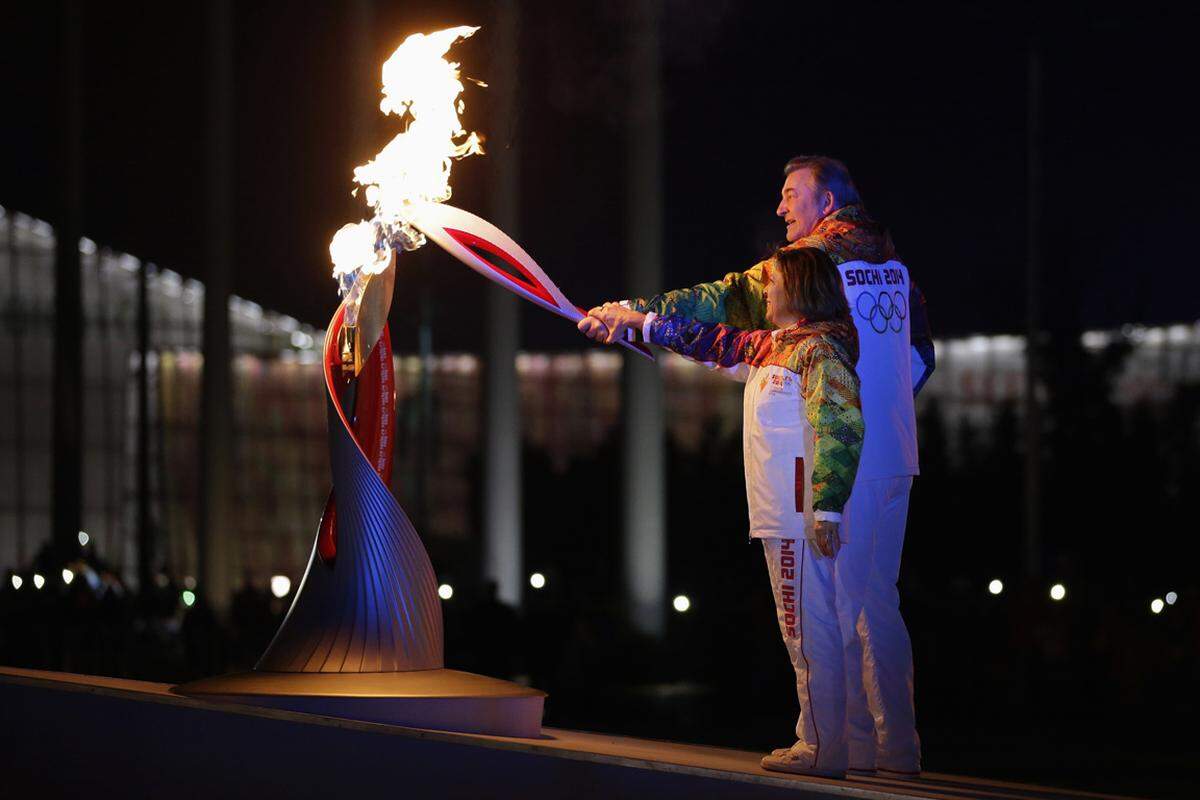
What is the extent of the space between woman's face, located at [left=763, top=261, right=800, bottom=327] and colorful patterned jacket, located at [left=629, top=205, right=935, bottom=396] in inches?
5.5

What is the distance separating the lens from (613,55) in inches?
750

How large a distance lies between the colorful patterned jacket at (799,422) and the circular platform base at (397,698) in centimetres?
145

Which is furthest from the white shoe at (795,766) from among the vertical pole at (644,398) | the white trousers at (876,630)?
the vertical pole at (644,398)

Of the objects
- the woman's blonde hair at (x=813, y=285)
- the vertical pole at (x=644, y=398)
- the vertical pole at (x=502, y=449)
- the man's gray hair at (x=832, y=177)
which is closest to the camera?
the woman's blonde hair at (x=813, y=285)

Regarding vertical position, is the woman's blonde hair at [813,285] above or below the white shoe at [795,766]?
above

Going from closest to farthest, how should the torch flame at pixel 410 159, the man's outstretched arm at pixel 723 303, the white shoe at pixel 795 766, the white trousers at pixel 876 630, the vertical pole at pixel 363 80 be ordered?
the white shoe at pixel 795 766 → the white trousers at pixel 876 630 → the man's outstretched arm at pixel 723 303 → the torch flame at pixel 410 159 → the vertical pole at pixel 363 80

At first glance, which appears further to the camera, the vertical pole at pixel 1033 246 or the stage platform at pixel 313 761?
the vertical pole at pixel 1033 246

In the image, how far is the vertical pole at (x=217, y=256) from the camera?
26469 millimetres

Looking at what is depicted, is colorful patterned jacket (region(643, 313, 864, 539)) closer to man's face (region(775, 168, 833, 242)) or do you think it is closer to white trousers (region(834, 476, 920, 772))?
white trousers (region(834, 476, 920, 772))

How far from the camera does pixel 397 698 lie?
716 centimetres

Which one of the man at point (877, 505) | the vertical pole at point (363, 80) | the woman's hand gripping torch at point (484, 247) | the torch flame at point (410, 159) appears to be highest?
→ the vertical pole at point (363, 80)

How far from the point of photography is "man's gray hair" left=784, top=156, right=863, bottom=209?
6812mm

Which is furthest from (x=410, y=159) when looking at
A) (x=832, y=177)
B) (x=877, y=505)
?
(x=877, y=505)

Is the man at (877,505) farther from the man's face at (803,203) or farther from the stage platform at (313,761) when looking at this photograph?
the stage platform at (313,761)
